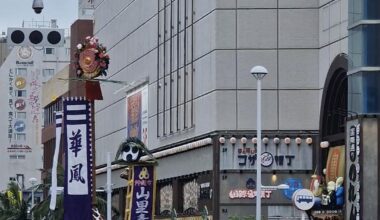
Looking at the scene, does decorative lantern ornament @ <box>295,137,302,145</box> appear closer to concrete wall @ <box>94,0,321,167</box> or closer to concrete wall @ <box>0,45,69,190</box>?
concrete wall @ <box>94,0,321,167</box>

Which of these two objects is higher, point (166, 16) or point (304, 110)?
point (166, 16)

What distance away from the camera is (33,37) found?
4272 cm

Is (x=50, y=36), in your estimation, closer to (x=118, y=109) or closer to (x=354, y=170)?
(x=354, y=170)

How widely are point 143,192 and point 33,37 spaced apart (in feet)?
21.0

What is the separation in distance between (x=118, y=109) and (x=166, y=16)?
13.8 m

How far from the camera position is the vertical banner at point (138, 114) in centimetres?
7431

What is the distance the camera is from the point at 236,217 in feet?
179

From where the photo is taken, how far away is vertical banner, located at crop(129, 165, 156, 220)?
4506cm

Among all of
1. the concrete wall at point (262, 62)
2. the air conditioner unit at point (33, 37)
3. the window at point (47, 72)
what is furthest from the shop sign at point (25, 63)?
the air conditioner unit at point (33, 37)

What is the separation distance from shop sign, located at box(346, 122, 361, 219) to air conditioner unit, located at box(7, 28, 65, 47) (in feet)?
39.1

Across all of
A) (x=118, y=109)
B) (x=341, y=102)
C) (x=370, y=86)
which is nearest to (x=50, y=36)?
(x=370, y=86)

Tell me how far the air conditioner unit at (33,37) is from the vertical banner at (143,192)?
16.9ft

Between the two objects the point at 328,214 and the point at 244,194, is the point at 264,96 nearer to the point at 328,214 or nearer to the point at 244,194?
the point at 244,194

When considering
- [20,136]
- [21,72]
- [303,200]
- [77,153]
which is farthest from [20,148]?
[77,153]
